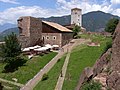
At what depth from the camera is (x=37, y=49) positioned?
71.6 metres

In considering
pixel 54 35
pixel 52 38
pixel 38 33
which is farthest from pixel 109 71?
pixel 52 38

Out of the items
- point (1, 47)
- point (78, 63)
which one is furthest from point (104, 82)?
point (1, 47)

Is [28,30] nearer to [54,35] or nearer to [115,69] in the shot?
[54,35]

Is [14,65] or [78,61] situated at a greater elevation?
[78,61]

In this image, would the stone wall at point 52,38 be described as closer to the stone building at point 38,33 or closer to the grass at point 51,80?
the stone building at point 38,33

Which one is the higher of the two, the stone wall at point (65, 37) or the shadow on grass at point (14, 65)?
the stone wall at point (65, 37)

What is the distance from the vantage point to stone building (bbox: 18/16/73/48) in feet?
253

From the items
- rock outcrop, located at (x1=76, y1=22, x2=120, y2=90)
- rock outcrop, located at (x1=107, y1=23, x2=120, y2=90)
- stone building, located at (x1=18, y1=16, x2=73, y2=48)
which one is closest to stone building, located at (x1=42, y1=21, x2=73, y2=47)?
stone building, located at (x1=18, y1=16, x2=73, y2=48)

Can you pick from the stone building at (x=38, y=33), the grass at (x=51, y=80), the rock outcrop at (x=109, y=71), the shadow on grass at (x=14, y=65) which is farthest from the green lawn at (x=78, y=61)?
the stone building at (x=38, y=33)

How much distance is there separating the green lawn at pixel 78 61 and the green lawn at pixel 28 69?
27.1 feet

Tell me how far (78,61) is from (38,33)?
31.0 meters

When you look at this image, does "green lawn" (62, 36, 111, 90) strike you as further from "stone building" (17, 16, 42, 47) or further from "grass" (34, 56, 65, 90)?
"stone building" (17, 16, 42, 47)

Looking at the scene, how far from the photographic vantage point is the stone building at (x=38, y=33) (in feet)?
253

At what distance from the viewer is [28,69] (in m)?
61.5
